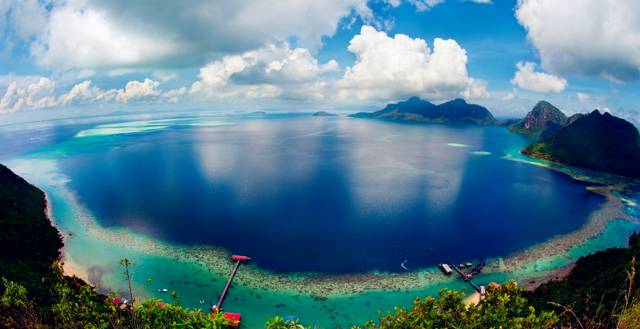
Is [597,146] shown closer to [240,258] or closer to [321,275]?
[321,275]

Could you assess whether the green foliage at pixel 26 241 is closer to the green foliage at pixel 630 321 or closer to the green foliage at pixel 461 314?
the green foliage at pixel 461 314

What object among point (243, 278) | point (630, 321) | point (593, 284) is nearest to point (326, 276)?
point (243, 278)

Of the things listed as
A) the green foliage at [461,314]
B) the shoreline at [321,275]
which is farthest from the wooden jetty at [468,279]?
the green foliage at [461,314]

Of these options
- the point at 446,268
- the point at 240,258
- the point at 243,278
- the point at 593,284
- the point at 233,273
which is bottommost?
the point at 243,278

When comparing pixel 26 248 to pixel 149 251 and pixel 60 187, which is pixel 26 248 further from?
pixel 60 187

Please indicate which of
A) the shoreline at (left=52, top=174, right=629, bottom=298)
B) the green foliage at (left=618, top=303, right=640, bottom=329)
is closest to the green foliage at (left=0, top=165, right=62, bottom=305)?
the shoreline at (left=52, top=174, right=629, bottom=298)

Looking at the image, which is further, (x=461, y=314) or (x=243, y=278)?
(x=243, y=278)

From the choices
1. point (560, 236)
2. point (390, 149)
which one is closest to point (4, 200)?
point (560, 236)

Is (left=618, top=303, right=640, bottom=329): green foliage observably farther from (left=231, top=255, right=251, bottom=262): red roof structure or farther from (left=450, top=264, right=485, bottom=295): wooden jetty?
(left=231, top=255, right=251, bottom=262): red roof structure
